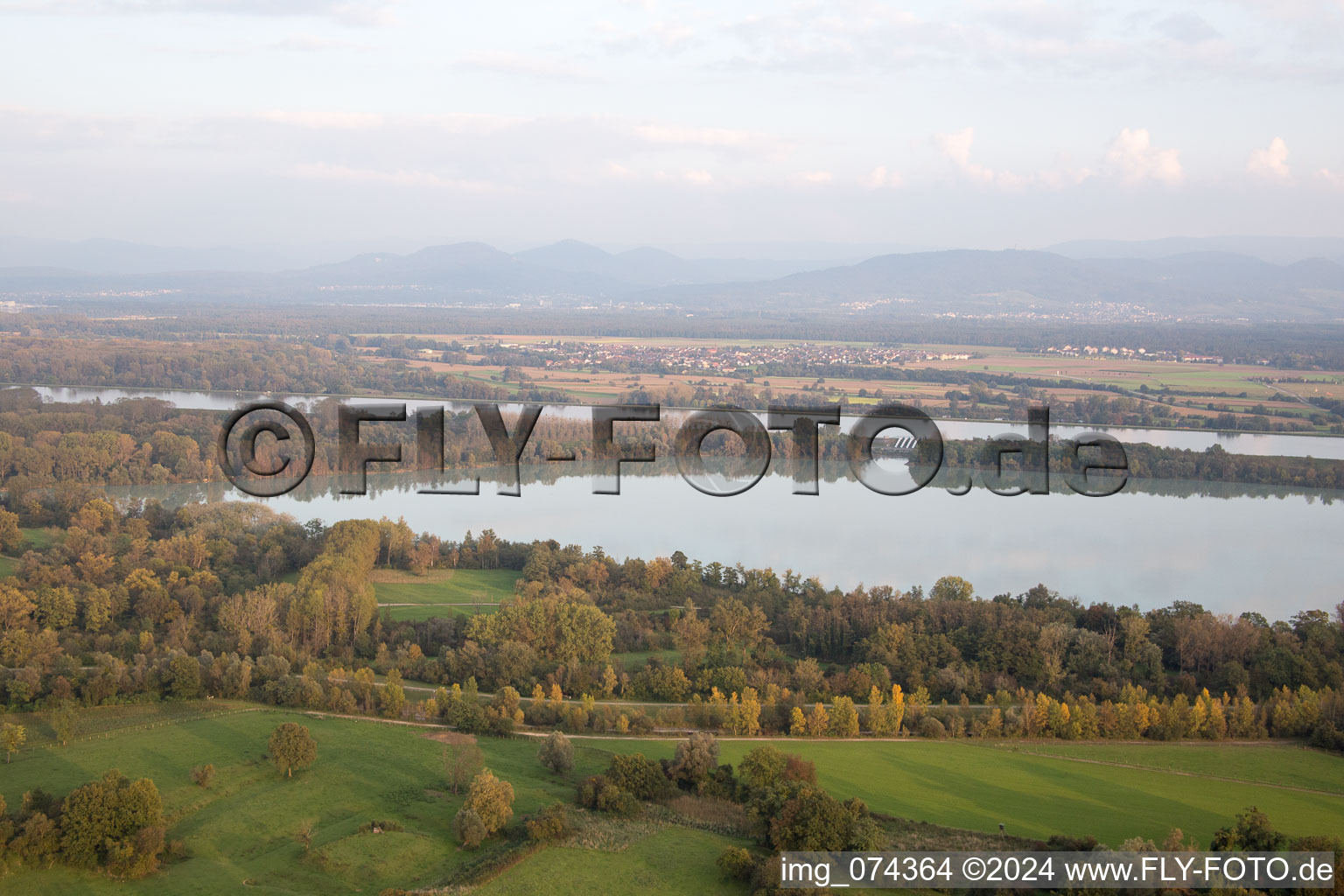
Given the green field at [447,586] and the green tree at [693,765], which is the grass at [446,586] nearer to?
the green field at [447,586]

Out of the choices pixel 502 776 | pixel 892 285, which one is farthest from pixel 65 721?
pixel 892 285

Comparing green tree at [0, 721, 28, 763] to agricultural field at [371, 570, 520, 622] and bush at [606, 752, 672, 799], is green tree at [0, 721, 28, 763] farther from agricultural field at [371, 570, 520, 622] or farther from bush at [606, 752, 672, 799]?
bush at [606, 752, 672, 799]

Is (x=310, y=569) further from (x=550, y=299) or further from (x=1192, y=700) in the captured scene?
(x=550, y=299)

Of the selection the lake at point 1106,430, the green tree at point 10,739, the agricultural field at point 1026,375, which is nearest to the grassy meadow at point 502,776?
the green tree at point 10,739

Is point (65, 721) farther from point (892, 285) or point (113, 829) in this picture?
point (892, 285)

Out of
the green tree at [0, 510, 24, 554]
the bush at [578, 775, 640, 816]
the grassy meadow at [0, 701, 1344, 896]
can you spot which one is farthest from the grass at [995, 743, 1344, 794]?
the green tree at [0, 510, 24, 554]

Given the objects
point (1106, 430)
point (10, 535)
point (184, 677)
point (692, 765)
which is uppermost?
point (1106, 430)
